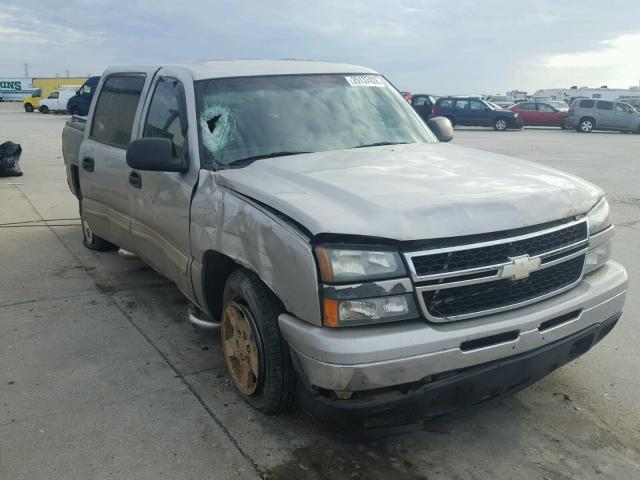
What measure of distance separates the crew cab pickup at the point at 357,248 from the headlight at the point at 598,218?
0.05 ft

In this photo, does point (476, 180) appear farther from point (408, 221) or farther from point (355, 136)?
point (355, 136)

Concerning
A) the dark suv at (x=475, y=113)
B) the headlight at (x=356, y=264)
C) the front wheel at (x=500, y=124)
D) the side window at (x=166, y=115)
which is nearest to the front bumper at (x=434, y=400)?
the headlight at (x=356, y=264)

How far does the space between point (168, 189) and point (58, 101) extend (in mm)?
41605

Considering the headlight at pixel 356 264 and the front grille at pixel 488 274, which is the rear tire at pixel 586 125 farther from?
the headlight at pixel 356 264

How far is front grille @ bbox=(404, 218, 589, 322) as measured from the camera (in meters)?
2.57

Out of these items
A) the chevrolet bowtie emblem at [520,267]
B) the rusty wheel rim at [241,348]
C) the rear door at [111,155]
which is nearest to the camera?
the chevrolet bowtie emblem at [520,267]

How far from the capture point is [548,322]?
282 centimetres

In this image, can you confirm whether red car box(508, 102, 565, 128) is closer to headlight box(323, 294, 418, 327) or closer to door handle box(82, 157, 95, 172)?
door handle box(82, 157, 95, 172)

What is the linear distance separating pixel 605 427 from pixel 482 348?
1.14 meters

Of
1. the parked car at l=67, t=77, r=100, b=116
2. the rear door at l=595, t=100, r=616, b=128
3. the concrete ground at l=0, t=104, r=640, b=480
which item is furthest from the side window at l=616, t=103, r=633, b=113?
the parked car at l=67, t=77, r=100, b=116

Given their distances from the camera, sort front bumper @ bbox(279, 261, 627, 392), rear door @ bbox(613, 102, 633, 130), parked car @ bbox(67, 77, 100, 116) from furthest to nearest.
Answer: parked car @ bbox(67, 77, 100, 116) < rear door @ bbox(613, 102, 633, 130) < front bumper @ bbox(279, 261, 627, 392)

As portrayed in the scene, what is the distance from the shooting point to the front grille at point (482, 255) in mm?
2570

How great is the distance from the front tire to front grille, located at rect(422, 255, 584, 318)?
79 centimetres

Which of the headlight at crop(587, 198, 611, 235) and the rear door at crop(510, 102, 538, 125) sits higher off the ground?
the headlight at crop(587, 198, 611, 235)
